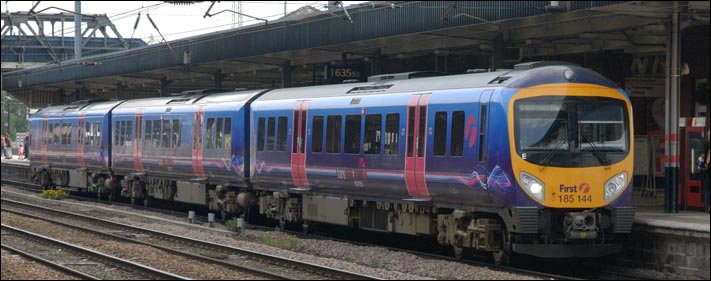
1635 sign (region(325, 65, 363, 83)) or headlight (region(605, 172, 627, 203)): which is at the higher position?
1635 sign (region(325, 65, 363, 83))

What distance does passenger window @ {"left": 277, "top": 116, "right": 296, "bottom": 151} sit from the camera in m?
20.8

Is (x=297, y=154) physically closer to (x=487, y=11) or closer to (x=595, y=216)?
(x=487, y=11)

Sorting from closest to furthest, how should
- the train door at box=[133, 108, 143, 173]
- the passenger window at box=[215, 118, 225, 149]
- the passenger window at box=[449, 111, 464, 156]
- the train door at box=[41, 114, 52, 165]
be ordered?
the passenger window at box=[449, 111, 464, 156] → the passenger window at box=[215, 118, 225, 149] → the train door at box=[133, 108, 143, 173] → the train door at box=[41, 114, 52, 165]

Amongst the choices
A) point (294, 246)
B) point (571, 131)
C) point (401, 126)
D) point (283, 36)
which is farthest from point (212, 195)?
point (571, 131)

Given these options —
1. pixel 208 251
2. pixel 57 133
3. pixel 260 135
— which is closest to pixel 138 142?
pixel 260 135

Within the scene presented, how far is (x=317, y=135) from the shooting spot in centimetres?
1959

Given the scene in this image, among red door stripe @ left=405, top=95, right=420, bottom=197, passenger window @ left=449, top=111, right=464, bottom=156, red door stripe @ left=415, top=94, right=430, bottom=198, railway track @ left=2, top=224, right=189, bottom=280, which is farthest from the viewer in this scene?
red door stripe @ left=405, top=95, right=420, bottom=197

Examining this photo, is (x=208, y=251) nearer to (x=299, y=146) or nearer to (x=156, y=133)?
(x=299, y=146)

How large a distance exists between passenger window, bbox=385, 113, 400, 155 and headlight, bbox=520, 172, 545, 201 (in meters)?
3.26

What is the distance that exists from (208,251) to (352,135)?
3.32 meters

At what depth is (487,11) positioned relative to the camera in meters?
18.6

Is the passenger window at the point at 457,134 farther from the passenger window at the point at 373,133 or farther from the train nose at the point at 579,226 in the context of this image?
the passenger window at the point at 373,133

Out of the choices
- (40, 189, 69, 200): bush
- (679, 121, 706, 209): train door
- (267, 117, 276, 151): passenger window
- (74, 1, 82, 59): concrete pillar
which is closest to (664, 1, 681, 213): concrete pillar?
(679, 121, 706, 209): train door

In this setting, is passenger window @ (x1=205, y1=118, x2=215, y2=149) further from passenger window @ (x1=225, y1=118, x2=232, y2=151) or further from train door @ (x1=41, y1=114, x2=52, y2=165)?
train door @ (x1=41, y1=114, x2=52, y2=165)
